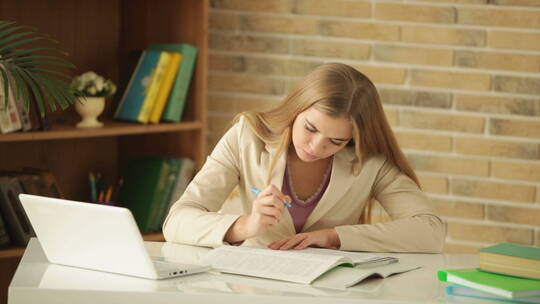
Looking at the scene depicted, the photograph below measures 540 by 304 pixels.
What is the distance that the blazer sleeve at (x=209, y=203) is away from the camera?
2025mm

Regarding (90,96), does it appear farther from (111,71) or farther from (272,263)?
(272,263)

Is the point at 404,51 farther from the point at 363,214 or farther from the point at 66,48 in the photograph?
the point at 66,48

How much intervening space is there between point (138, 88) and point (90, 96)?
244 mm

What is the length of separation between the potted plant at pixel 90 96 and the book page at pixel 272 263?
1281 millimetres

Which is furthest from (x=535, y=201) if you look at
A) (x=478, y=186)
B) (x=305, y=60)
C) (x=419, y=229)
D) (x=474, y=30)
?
(x=419, y=229)

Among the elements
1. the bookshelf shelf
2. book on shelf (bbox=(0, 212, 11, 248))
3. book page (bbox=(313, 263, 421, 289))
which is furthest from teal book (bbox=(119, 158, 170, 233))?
book page (bbox=(313, 263, 421, 289))

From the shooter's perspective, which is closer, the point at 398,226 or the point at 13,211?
the point at 398,226

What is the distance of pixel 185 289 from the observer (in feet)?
5.20

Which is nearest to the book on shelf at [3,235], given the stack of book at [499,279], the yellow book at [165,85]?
the yellow book at [165,85]

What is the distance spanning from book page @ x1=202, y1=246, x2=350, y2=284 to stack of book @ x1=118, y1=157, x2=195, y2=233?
143 cm

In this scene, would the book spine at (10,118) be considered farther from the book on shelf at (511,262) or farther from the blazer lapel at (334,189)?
the book on shelf at (511,262)

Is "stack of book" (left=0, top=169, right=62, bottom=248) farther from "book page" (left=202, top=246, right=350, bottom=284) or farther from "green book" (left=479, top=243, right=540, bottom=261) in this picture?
"green book" (left=479, top=243, right=540, bottom=261)

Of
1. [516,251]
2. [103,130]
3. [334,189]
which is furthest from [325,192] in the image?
[103,130]

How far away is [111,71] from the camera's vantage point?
3393mm
